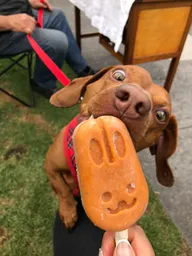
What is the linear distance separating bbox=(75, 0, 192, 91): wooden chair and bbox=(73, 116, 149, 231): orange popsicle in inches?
75.3

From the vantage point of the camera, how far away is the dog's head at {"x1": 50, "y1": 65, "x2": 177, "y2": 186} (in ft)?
2.89

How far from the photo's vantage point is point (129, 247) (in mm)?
874

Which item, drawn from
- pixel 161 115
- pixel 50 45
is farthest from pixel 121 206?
pixel 50 45

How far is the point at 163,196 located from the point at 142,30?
1473mm

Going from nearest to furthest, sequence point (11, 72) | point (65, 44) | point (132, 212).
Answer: point (132, 212), point (65, 44), point (11, 72)

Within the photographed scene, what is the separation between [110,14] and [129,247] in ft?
6.90

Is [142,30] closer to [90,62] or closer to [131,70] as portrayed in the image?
[90,62]

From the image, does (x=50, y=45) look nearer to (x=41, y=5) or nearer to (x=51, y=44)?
(x=51, y=44)

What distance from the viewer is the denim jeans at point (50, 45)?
8.17ft

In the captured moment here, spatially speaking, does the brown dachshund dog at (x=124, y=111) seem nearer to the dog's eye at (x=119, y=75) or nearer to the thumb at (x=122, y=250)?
the dog's eye at (x=119, y=75)

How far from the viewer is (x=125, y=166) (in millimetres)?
796

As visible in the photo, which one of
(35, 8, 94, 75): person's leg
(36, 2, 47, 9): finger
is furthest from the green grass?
(36, 2, 47, 9): finger

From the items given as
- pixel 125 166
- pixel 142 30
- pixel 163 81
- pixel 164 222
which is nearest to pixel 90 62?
pixel 163 81

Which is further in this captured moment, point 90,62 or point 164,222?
point 90,62
